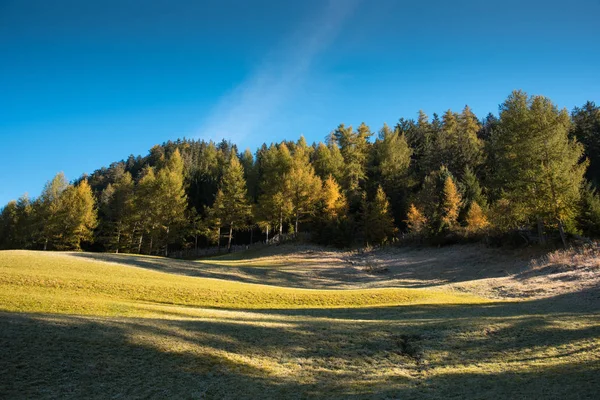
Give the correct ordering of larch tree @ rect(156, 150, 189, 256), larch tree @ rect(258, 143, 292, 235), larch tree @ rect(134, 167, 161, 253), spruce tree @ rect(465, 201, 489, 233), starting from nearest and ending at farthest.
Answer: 1. spruce tree @ rect(465, 201, 489, 233)
2. larch tree @ rect(258, 143, 292, 235)
3. larch tree @ rect(134, 167, 161, 253)
4. larch tree @ rect(156, 150, 189, 256)

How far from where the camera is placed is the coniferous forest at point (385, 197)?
29.8 meters

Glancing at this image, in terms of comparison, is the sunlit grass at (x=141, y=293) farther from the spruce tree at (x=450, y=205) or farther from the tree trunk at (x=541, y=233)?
the spruce tree at (x=450, y=205)

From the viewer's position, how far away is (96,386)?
22.4 ft

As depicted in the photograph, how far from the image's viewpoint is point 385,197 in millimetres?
55219

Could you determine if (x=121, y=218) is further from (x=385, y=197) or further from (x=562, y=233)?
(x=562, y=233)

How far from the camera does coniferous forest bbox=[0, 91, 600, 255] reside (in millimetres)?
29812

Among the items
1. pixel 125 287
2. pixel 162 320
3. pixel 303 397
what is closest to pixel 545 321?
pixel 303 397

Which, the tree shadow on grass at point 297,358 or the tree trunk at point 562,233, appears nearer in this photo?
the tree shadow on grass at point 297,358

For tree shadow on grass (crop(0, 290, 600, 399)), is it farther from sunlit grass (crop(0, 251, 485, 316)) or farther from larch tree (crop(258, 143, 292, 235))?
larch tree (crop(258, 143, 292, 235))

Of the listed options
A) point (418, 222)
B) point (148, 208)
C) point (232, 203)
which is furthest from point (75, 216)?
point (418, 222)

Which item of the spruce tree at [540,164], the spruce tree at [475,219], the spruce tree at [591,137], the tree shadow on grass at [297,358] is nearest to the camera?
the tree shadow on grass at [297,358]

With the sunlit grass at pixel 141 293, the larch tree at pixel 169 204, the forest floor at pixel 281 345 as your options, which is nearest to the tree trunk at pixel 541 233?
the forest floor at pixel 281 345

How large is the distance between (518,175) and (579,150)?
4.99m

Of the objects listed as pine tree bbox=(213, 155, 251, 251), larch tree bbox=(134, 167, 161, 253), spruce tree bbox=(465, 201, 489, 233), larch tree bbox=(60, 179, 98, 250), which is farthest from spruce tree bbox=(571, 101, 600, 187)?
larch tree bbox=(60, 179, 98, 250)
